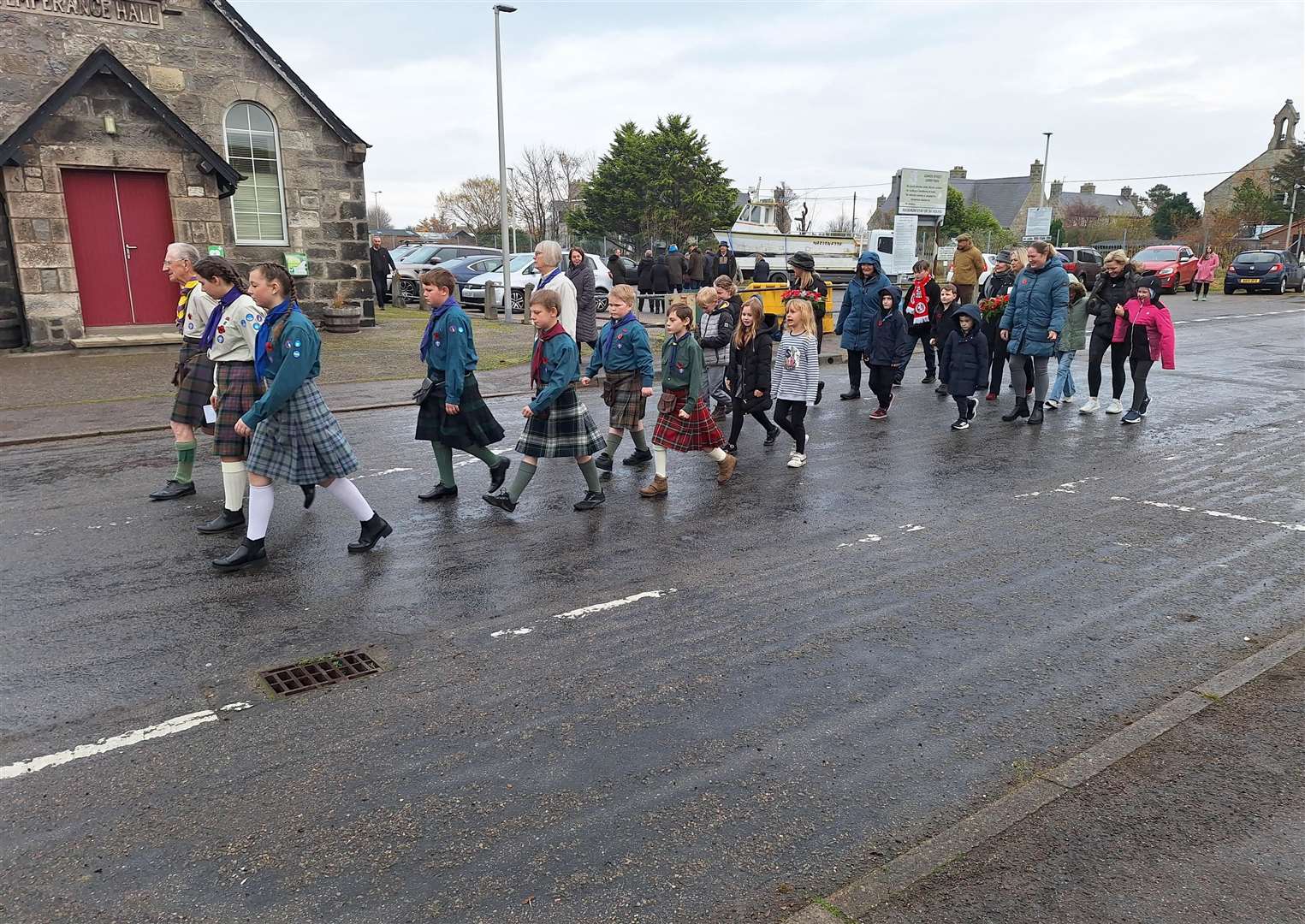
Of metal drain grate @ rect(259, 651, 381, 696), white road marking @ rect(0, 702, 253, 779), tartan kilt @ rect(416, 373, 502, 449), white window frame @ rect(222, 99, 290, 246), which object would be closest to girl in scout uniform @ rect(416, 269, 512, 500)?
tartan kilt @ rect(416, 373, 502, 449)

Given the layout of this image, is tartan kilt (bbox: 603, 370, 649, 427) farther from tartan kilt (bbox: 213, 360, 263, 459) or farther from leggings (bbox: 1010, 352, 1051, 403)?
leggings (bbox: 1010, 352, 1051, 403)

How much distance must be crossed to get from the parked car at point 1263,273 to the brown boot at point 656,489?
33.0 meters

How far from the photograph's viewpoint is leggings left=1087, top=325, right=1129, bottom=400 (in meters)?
10.6

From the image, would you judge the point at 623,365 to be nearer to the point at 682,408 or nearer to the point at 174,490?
the point at 682,408

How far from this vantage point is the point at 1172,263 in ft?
108

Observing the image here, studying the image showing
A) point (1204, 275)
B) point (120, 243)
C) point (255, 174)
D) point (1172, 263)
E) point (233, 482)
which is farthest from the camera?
point (1172, 263)

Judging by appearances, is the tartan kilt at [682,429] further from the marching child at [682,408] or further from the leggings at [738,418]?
the leggings at [738,418]

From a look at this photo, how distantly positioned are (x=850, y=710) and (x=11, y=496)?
6745 millimetres

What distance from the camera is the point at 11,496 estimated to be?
283 inches

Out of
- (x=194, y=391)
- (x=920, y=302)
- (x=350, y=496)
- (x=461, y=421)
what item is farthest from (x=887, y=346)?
(x=194, y=391)

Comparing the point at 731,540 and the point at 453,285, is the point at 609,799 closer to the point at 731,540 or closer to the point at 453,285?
the point at 731,540

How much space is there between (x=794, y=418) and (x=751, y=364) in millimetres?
747

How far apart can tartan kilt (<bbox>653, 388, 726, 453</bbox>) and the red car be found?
1199 inches

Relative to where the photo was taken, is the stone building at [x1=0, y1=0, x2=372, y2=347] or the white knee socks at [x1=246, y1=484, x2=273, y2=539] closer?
the white knee socks at [x1=246, y1=484, x2=273, y2=539]
